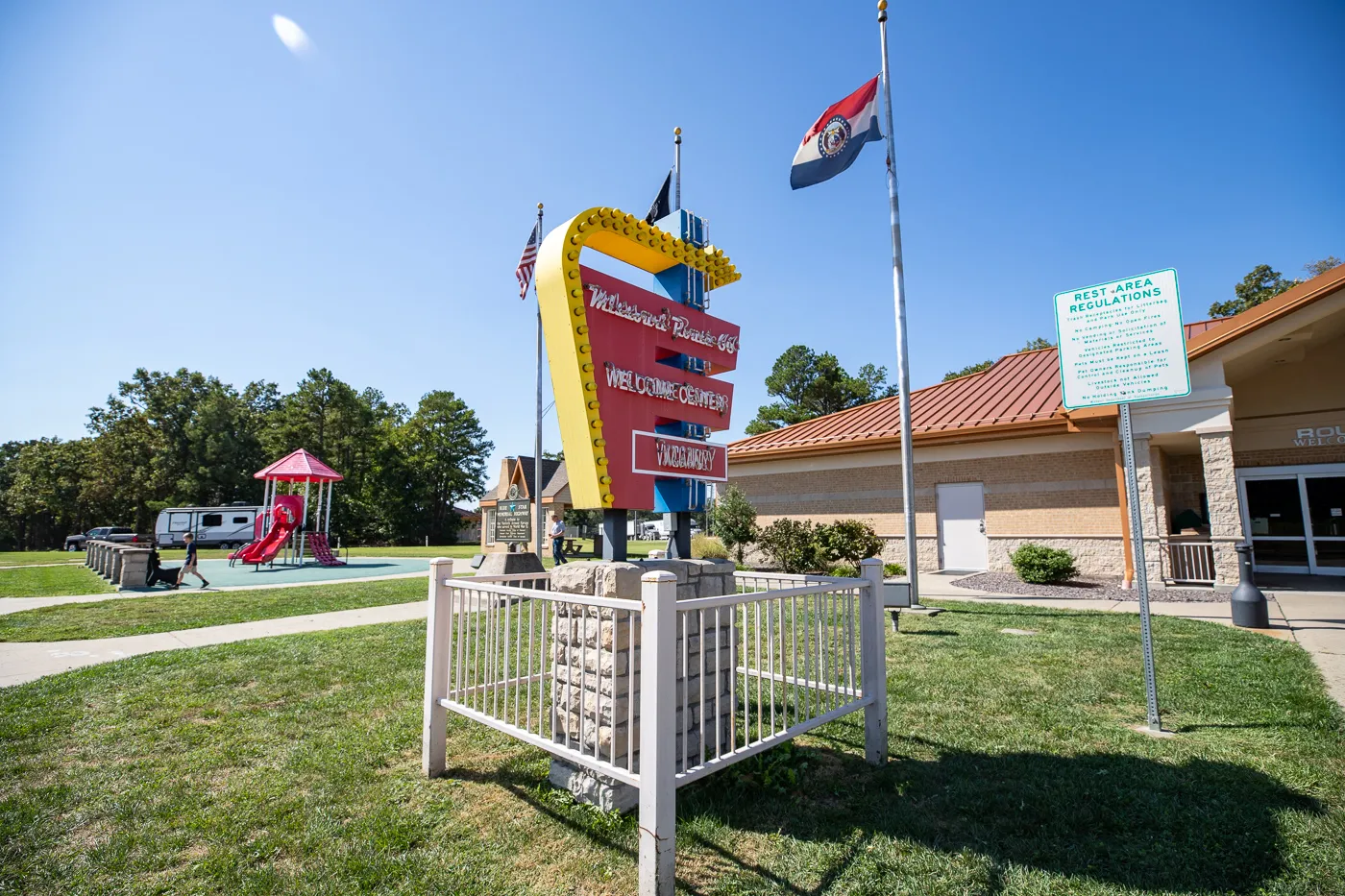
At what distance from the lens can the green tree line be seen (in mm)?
48469

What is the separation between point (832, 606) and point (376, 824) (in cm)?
287

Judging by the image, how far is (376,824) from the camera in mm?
3250

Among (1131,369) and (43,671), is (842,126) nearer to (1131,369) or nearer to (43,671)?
(1131,369)

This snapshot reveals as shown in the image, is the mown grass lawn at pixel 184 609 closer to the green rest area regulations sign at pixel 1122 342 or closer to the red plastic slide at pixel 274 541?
the red plastic slide at pixel 274 541

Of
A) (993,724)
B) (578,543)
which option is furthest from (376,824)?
(578,543)

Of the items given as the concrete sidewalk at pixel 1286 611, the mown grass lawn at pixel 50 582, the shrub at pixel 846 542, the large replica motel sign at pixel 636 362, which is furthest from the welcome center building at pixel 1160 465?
the mown grass lawn at pixel 50 582

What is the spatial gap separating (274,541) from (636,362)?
72.8 ft

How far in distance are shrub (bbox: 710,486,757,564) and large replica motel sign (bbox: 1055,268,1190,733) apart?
11.8 m

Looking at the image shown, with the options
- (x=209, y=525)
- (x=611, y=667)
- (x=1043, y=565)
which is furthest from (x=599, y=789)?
(x=209, y=525)

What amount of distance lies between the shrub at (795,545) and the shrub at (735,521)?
1.83m

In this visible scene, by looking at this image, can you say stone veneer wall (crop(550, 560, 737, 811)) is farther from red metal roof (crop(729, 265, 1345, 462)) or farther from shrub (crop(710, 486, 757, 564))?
shrub (crop(710, 486, 757, 564))

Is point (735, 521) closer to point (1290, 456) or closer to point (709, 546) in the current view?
point (709, 546)

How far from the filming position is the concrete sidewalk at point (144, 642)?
6.55 meters

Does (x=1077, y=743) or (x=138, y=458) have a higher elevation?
(x=138, y=458)
